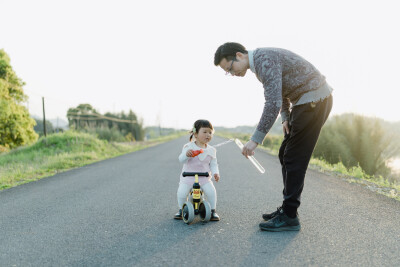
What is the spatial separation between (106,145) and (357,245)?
17.1 metres

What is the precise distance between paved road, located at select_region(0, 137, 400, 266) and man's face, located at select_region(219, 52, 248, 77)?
1.57 metres

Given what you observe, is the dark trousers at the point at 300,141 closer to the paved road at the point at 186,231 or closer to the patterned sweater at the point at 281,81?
the patterned sweater at the point at 281,81

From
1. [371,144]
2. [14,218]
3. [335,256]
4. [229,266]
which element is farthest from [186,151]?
[371,144]

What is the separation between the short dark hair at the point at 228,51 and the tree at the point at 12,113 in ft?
79.7

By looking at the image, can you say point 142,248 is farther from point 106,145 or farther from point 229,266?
point 106,145

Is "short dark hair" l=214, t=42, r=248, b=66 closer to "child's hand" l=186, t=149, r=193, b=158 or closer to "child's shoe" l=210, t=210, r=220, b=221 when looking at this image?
"child's hand" l=186, t=149, r=193, b=158

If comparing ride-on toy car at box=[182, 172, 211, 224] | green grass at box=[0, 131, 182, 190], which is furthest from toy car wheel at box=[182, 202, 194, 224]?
green grass at box=[0, 131, 182, 190]

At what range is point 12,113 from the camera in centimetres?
2498

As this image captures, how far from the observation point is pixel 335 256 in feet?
8.25

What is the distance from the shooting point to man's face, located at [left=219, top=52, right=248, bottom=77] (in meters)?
3.08

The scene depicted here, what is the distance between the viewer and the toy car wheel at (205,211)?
11.5ft

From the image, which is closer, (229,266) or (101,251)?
(229,266)

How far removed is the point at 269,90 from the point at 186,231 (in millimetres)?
1597

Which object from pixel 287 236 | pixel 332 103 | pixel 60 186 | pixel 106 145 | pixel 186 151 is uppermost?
pixel 332 103
